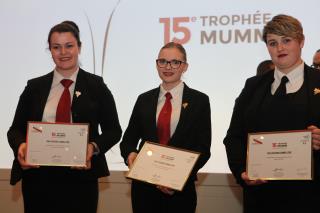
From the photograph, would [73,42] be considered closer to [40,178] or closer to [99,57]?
[40,178]

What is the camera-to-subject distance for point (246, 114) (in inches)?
99.3

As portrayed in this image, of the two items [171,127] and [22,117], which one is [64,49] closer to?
[22,117]

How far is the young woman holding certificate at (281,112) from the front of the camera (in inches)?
91.0

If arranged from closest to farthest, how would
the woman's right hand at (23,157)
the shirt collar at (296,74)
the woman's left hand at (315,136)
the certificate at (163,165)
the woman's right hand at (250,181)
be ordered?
the woman's left hand at (315,136)
the woman's right hand at (250,181)
the shirt collar at (296,74)
the certificate at (163,165)
the woman's right hand at (23,157)

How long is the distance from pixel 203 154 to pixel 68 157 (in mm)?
756

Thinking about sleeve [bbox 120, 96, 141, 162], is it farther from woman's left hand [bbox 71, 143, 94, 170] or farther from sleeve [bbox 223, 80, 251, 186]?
sleeve [bbox 223, 80, 251, 186]

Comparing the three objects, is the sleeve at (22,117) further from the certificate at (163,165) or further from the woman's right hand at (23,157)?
the certificate at (163,165)

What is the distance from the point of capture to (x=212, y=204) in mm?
3938

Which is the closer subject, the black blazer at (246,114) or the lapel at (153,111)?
the black blazer at (246,114)

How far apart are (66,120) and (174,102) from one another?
64 cm

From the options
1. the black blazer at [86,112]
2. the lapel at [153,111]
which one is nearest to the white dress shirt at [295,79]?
the lapel at [153,111]

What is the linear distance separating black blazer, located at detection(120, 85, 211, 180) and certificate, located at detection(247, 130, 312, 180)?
0.41 metres

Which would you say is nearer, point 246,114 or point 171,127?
point 246,114

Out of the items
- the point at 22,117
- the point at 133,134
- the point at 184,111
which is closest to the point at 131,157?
the point at 133,134
